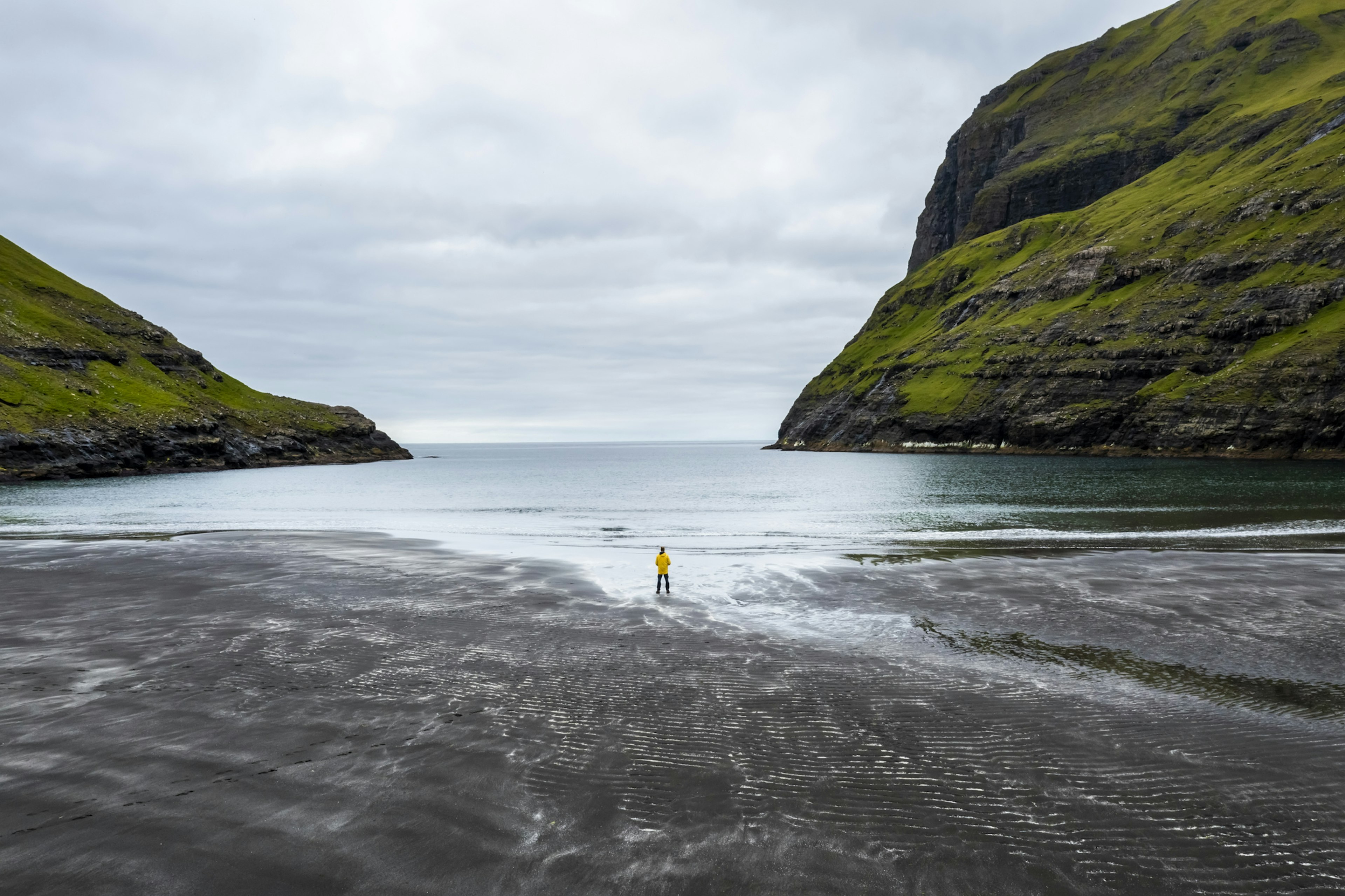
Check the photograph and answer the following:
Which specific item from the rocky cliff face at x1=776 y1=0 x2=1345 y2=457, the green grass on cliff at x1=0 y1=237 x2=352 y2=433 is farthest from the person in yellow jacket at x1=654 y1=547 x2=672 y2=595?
the green grass on cliff at x1=0 y1=237 x2=352 y2=433

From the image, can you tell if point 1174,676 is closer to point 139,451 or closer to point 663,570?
point 663,570

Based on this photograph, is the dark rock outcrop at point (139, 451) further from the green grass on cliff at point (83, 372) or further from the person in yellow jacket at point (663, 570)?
the person in yellow jacket at point (663, 570)

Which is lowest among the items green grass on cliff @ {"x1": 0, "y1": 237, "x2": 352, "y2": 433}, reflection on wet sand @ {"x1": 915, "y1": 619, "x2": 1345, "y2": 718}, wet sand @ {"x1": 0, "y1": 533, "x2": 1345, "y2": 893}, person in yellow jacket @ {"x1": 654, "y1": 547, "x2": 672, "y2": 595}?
reflection on wet sand @ {"x1": 915, "y1": 619, "x2": 1345, "y2": 718}

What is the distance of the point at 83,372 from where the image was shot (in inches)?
5965

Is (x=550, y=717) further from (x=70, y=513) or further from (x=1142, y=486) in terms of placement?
(x=1142, y=486)

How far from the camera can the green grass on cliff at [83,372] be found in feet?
424

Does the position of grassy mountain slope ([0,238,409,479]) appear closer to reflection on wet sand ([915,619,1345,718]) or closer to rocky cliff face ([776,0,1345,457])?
reflection on wet sand ([915,619,1345,718])

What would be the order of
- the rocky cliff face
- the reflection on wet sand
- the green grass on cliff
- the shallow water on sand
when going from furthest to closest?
the green grass on cliff, the rocky cliff face, the reflection on wet sand, the shallow water on sand

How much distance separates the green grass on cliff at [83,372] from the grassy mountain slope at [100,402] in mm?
311

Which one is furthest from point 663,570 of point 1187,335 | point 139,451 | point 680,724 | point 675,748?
point 1187,335

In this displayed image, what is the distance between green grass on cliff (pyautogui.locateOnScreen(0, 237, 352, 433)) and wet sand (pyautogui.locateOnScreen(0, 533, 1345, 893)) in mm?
140473

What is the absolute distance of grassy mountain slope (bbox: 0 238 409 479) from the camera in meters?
121

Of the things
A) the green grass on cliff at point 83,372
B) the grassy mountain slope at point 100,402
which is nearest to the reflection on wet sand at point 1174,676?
the grassy mountain slope at point 100,402

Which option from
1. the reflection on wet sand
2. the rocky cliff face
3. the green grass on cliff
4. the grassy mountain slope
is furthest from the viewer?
the green grass on cliff
